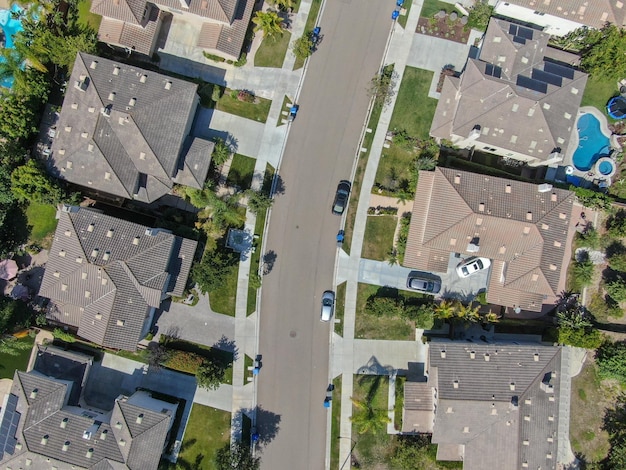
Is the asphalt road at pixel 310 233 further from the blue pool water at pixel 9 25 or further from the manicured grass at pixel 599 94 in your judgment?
the blue pool water at pixel 9 25

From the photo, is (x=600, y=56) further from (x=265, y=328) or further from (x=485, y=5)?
(x=265, y=328)

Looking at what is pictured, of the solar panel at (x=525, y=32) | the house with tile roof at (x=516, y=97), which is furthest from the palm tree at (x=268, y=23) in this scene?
the solar panel at (x=525, y=32)

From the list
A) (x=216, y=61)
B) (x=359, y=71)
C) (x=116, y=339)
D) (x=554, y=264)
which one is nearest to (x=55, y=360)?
(x=116, y=339)

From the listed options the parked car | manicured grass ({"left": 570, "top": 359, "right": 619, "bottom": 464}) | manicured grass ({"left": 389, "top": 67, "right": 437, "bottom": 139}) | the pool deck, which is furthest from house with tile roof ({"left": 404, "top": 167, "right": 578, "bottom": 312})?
manicured grass ({"left": 570, "top": 359, "right": 619, "bottom": 464})

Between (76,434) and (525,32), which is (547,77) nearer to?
(525,32)

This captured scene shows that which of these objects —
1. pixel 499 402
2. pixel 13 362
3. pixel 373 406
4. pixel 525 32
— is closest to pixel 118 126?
pixel 13 362
